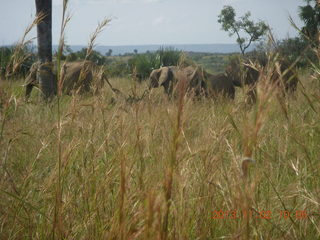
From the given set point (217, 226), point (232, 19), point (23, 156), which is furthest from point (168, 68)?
point (232, 19)

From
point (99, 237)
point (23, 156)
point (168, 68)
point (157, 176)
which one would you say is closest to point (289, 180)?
point (157, 176)

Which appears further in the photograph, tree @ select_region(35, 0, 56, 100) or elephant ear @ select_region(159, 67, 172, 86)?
elephant ear @ select_region(159, 67, 172, 86)

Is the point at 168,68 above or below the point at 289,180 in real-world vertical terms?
above

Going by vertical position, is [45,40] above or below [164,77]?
above

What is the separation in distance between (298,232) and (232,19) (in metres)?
26.9

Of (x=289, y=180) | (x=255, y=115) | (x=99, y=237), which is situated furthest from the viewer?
(x=289, y=180)

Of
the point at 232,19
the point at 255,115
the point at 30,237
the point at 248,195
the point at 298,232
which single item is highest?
the point at 232,19

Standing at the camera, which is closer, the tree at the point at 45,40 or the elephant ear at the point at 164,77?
the tree at the point at 45,40

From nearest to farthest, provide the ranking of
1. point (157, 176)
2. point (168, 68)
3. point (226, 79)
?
1. point (157, 176)
2. point (226, 79)
3. point (168, 68)

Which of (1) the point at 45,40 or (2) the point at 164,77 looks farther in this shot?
(2) the point at 164,77

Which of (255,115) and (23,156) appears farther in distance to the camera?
(23,156)

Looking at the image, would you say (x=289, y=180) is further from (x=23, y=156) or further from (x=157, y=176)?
(x=23, y=156)

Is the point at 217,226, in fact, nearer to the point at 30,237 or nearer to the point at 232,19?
the point at 30,237

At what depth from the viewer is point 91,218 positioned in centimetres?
144
